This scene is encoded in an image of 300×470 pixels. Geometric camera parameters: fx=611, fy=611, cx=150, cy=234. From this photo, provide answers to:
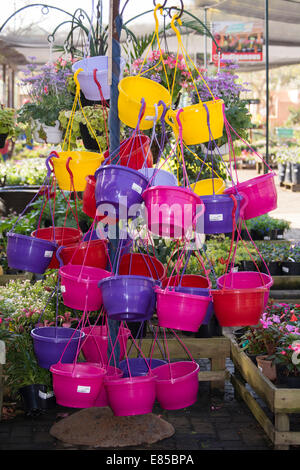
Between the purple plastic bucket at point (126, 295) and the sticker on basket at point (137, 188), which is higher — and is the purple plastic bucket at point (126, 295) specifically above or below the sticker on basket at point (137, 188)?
below

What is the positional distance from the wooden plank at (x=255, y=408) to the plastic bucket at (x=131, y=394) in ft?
2.04

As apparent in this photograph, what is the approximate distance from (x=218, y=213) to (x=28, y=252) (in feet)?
3.00

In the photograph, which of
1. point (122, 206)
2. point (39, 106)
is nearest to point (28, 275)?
point (39, 106)

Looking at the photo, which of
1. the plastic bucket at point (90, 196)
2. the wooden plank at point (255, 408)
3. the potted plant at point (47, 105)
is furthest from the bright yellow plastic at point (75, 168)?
the wooden plank at point (255, 408)

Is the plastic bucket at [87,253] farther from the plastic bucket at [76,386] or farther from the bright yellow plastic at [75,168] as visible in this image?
the plastic bucket at [76,386]

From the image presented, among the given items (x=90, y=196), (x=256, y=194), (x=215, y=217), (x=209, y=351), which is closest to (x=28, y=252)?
(x=90, y=196)

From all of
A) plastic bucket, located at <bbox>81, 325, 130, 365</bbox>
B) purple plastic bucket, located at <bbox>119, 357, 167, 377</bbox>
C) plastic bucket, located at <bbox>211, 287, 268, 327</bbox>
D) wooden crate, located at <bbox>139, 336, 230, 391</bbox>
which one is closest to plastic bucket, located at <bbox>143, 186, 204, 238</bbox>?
plastic bucket, located at <bbox>211, 287, 268, 327</bbox>

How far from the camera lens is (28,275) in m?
4.96

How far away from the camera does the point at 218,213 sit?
97.5 inches

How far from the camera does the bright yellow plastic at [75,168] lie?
2.87 m

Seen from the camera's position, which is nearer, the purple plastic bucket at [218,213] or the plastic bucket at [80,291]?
the purple plastic bucket at [218,213]

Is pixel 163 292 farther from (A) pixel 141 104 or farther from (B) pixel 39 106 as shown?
(B) pixel 39 106

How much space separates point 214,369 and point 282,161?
1162 centimetres

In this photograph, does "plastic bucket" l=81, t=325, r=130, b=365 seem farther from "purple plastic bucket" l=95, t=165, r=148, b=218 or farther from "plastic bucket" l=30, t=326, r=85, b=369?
"purple plastic bucket" l=95, t=165, r=148, b=218
